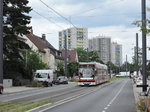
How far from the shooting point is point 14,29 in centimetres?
5062

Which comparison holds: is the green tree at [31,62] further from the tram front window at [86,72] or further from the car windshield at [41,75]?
the tram front window at [86,72]

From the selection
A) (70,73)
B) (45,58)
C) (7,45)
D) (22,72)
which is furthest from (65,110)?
(70,73)

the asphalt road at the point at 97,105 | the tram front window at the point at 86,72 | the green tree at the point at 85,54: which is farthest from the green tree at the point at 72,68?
the asphalt road at the point at 97,105

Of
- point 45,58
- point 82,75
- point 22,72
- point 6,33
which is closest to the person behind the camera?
point 82,75

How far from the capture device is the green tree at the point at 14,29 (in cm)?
4996

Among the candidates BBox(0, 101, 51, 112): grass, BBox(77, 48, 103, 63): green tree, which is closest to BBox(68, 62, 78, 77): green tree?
BBox(77, 48, 103, 63): green tree

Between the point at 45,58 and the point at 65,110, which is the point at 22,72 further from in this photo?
the point at 65,110

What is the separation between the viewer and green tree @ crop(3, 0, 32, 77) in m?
50.0

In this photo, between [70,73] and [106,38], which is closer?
[70,73]

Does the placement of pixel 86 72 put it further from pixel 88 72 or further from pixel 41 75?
pixel 41 75

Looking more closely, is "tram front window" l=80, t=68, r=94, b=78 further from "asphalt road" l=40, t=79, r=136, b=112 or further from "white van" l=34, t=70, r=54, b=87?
"asphalt road" l=40, t=79, r=136, b=112

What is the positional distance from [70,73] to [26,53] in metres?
41.8

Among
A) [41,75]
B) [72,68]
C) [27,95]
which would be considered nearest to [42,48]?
[72,68]

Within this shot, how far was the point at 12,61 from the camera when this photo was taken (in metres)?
51.0
